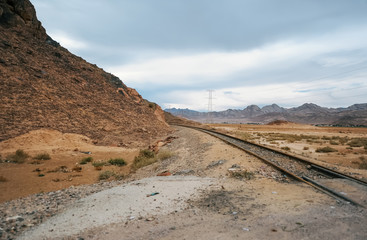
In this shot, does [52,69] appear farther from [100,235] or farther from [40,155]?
[100,235]

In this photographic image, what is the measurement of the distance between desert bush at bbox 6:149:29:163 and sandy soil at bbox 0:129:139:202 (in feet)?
1.23

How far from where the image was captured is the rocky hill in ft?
66.2

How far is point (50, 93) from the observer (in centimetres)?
2398

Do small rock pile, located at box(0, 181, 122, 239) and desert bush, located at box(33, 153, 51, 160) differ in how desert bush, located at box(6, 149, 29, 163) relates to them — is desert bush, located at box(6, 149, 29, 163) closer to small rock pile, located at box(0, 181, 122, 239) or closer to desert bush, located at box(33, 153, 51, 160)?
desert bush, located at box(33, 153, 51, 160)

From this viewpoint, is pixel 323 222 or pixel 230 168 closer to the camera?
pixel 323 222

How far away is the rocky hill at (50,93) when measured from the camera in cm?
2017

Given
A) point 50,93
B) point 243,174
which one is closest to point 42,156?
point 50,93

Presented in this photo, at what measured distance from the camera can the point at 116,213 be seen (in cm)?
543

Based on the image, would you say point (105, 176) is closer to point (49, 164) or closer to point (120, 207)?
point (49, 164)

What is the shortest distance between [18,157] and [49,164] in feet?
7.66

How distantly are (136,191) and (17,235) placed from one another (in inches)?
131

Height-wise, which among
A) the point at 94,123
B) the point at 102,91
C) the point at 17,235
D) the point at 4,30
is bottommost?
the point at 17,235

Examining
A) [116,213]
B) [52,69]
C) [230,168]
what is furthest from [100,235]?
[52,69]

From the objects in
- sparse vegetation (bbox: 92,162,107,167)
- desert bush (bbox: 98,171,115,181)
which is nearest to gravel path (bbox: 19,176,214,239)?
desert bush (bbox: 98,171,115,181)
